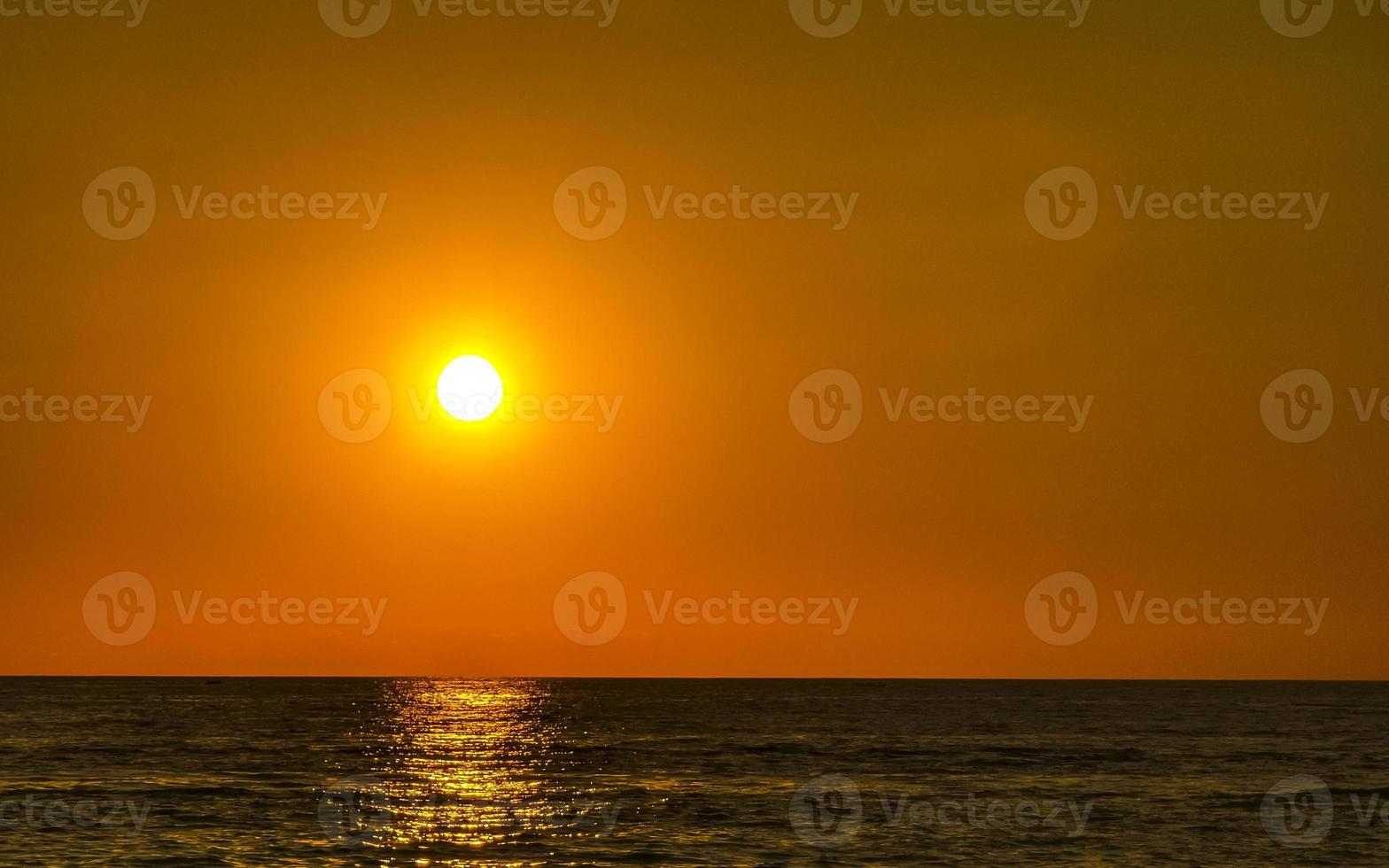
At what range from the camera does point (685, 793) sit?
5106cm

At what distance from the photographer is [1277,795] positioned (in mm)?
50531

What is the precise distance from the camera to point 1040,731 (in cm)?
9731

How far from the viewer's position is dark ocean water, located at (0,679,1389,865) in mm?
37188

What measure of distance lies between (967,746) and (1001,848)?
42849 mm

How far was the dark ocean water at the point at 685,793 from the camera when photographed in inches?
1464

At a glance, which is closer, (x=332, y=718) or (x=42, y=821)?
(x=42, y=821)

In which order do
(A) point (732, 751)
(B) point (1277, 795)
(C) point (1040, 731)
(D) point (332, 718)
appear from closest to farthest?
1. (B) point (1277, 795)
2. (A) point (732, 751)
3. (C) point (1040, 731)
4. (D) point (332, 718)

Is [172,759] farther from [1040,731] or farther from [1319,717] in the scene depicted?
[1319,717]

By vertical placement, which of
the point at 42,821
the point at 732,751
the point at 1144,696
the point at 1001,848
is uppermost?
the point at 1144,696

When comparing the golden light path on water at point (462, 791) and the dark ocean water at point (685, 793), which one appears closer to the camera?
the dark ocean water at point (685, 793)

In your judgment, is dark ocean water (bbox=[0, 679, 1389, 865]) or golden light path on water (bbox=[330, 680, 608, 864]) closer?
dark ocean water (bbox=[0, 679, 1389, 865])

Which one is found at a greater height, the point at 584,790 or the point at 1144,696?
the point at 1144,696

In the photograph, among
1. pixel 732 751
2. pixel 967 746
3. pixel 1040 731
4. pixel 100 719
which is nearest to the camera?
pixel 732 751

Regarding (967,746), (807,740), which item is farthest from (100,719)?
(967,746)
